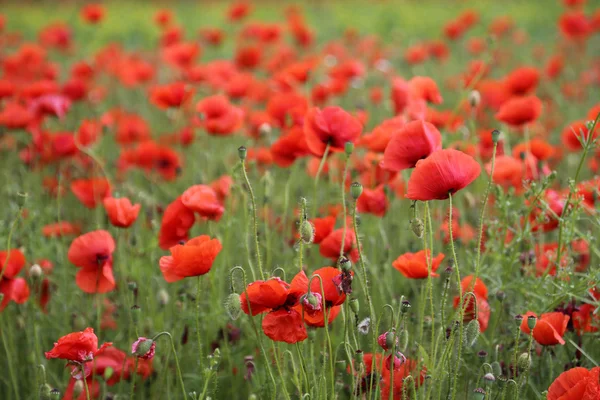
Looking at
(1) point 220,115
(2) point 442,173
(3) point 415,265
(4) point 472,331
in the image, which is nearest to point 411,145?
(2) point 442,173

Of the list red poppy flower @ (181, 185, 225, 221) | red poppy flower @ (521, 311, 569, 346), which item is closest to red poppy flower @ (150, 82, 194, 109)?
red poppy flower @ (181, 185, 225, 221)

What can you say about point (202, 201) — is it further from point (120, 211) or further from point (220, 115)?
point (220, 115)

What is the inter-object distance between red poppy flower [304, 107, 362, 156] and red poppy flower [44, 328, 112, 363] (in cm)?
77

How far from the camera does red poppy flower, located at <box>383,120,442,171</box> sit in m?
1.65

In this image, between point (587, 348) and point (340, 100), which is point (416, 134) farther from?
point (340, 100)

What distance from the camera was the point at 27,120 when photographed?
308 cm

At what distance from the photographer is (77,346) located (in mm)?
1562

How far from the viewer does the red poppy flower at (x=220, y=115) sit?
107 inches

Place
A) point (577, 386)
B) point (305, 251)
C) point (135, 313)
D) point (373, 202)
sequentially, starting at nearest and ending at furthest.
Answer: point (577, 386) < point (135, 313) < point (373, 202) < point (305, 251)

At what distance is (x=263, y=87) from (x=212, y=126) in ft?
5.58

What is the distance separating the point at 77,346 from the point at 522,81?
7.20 ft

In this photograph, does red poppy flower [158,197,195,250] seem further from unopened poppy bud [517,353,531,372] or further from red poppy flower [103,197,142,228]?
unopened poppy bud [517,353,531,372]

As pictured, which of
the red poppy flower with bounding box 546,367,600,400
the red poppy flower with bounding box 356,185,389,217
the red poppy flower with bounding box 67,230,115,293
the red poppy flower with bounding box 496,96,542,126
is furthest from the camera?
the red poppy flower with bounding box 496,96,542,126

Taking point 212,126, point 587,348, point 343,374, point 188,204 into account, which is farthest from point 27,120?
point 587,348
